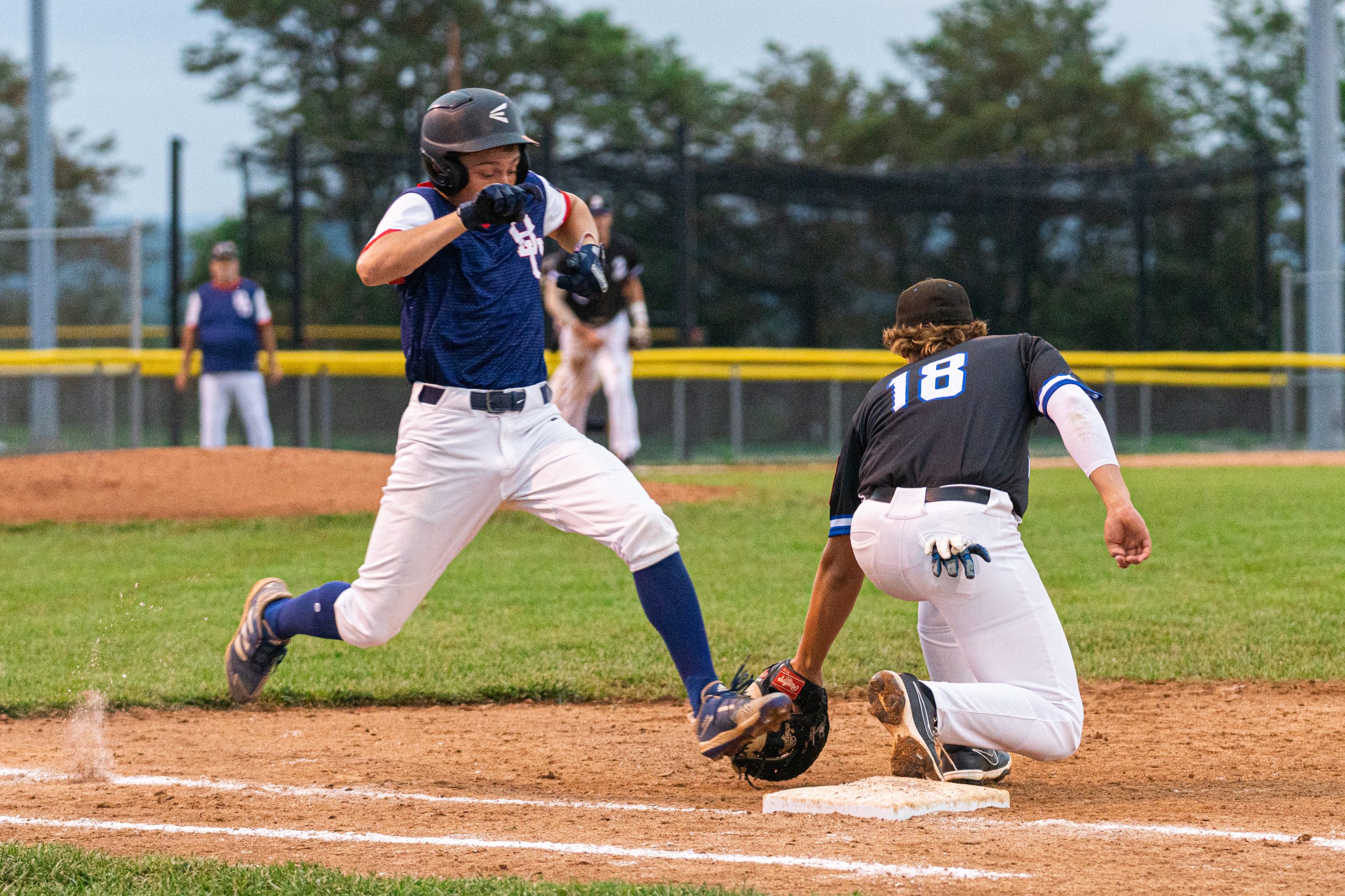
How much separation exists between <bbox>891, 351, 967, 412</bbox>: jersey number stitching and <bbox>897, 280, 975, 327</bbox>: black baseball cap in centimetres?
16

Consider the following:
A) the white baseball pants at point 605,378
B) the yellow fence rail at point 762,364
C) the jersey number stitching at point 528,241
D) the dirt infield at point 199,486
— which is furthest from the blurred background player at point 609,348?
the jersey number stitching at point 528,241

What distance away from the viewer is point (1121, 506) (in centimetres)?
378

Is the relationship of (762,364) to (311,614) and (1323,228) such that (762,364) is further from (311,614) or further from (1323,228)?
(311,614)

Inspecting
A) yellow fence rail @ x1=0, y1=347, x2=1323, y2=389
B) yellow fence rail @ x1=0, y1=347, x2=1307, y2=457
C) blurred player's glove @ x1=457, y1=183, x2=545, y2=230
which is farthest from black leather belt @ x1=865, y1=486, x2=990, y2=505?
yellow fence rail @ x1=0, y1=347, x2=1323, y2=389

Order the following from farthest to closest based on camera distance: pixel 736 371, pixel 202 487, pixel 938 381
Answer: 1. pixel 736 371
2. pixel 202 487
3. pixel 938 381

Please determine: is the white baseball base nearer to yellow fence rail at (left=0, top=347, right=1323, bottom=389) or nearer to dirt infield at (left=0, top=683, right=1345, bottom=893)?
dirt infield at (left=0, top=683, right=1345, bottom=893)

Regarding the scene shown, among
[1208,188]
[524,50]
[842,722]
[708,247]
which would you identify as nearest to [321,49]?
[524,50]

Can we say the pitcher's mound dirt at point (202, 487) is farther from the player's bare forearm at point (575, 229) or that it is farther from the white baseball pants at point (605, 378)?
the player's bare forearm at point (575, 229)

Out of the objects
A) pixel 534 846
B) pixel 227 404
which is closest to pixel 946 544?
pixel 534 846

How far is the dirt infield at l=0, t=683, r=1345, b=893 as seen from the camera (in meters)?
3.23

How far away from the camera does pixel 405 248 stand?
4168 mm

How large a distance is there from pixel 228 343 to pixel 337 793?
846cm

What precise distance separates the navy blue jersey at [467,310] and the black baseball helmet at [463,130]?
11cm

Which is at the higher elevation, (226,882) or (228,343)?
(228,343)
